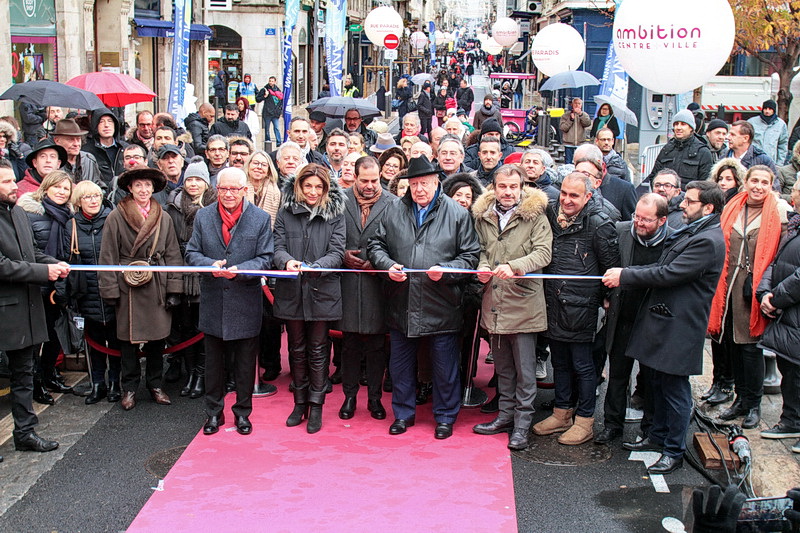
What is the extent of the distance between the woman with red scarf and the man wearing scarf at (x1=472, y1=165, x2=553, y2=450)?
5.15 ft

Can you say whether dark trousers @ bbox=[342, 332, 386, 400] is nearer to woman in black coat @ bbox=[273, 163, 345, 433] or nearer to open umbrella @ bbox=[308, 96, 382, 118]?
woman in black coat @ bbox=[273, 163, 345, 433]

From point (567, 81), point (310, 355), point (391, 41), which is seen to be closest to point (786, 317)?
point (310, 355)

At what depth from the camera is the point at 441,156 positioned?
838cm

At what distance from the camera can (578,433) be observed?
22.2ft

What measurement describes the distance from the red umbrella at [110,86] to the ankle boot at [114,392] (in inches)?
225

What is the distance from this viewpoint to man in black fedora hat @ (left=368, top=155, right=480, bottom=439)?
21.9 feet

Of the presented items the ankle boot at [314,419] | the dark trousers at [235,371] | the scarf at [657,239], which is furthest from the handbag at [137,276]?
the scarf at [657,239]

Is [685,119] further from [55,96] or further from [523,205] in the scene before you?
[55,96]

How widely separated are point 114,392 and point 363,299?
2.32 m

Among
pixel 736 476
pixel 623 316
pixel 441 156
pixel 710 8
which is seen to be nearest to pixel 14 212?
pixel 441 156

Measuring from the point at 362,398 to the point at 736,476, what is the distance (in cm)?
309

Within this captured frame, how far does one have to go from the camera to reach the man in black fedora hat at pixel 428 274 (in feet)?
21.9

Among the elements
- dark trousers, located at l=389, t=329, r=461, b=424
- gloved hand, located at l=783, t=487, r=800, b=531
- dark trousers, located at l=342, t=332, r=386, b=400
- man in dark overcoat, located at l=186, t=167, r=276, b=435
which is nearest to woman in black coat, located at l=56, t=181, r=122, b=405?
man in dark overcoat, located at l=186, t=167, r=276, b=435

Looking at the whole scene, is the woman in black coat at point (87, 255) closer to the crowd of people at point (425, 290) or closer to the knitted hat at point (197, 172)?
the crowd of people at point (425, 290)
